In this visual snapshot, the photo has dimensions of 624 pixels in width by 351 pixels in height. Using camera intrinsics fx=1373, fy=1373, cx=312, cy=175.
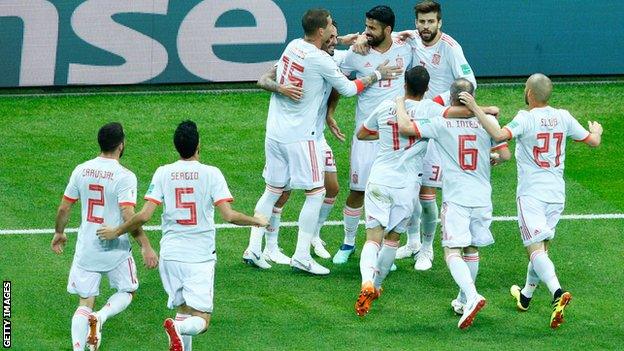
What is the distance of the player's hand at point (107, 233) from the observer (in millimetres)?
11492

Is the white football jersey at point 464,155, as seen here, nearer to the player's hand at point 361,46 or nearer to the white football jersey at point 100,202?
the player's hand at point 361,46

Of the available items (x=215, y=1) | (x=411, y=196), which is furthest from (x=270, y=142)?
(x=215, y=1)

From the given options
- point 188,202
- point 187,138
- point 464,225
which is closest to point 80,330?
point 188,202

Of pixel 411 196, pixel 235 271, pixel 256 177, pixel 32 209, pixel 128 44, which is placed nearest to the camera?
pixel 411 196

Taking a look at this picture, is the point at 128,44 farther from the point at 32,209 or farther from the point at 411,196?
the point at 411,196

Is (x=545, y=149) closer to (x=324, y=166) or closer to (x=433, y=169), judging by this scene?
(x=433, y=169)

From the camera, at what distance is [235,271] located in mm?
14250

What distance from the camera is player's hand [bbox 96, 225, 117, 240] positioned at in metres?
11.5

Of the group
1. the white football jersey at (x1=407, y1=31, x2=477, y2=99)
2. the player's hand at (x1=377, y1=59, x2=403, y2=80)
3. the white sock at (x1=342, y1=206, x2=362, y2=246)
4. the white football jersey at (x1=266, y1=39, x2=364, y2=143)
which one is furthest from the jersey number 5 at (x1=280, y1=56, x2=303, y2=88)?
the white sock at (x1=342, y1=206, x2=362, y2=246)

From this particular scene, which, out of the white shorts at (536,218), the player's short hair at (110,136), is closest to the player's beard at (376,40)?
the white shorts at (536,218)

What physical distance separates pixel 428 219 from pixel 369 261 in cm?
187

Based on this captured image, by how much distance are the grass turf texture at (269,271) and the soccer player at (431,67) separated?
1.19ft

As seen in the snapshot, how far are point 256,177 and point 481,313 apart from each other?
519 centimetres

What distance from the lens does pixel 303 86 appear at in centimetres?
1405
